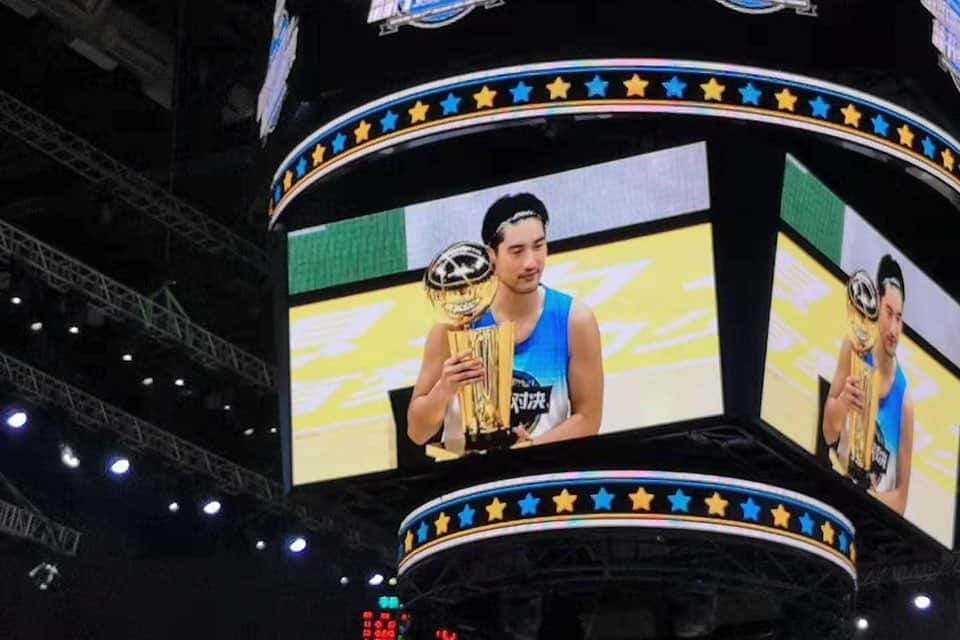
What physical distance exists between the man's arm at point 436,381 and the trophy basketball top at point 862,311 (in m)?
2.96

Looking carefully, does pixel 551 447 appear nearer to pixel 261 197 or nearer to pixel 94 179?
pixel 261 197

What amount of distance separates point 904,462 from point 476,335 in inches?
149

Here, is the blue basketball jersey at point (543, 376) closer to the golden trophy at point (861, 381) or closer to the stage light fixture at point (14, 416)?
the golden trophy at point (861, 381)

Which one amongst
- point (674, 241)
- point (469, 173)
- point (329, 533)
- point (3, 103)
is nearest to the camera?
point (674, 241)

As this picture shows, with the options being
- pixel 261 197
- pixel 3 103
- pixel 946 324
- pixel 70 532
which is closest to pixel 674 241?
pixel 946 324

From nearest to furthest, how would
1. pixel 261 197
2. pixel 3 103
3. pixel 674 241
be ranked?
1. pixel 674 241
2. pixel 261 197
3. pixel 3 103

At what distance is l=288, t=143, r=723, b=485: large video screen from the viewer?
15000mm

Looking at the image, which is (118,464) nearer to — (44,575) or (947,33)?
(44,575)

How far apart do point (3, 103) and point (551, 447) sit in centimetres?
947

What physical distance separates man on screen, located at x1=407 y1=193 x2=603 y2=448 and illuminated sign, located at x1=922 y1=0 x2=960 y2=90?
3.88m

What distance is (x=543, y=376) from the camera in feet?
50.5

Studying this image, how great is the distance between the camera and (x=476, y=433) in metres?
15.5

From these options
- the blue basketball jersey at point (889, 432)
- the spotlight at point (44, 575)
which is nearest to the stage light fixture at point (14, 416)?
the spotlight at point (44, 575)

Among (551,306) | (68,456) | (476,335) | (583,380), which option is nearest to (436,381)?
(476,335)
